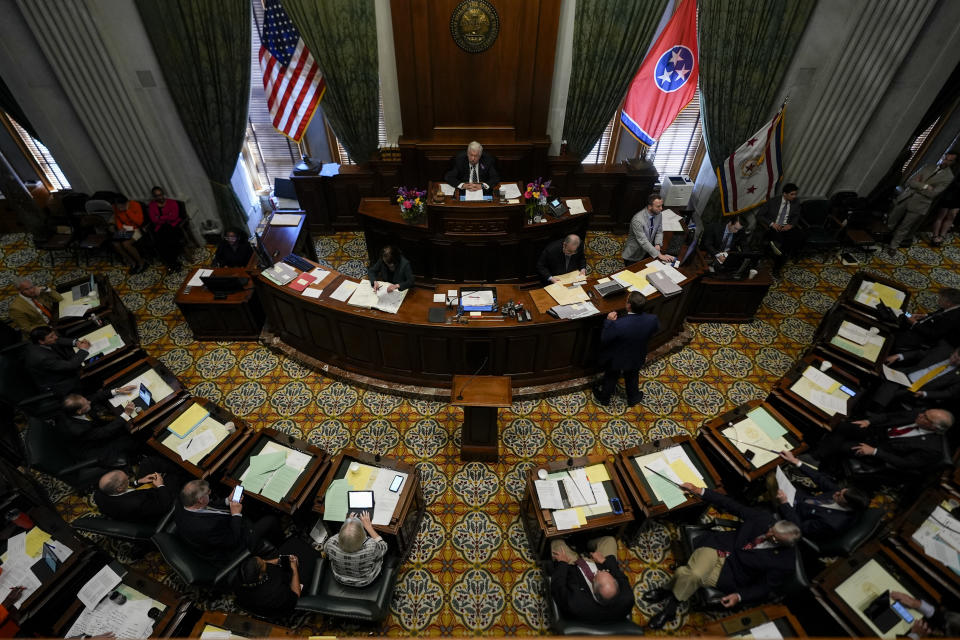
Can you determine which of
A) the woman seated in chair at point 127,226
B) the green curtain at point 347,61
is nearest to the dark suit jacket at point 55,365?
the woman seated in chair at point 127,226

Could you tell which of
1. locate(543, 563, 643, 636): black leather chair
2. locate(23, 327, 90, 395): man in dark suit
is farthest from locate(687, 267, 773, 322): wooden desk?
locate(23, 327, 90, 395): man in dark suit

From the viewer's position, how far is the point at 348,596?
4281 millimetres

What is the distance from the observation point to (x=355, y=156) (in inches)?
355

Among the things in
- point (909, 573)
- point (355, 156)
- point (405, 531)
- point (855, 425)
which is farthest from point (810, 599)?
point (355, 156)

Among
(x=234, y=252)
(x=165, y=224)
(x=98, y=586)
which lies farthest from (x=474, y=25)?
(x=98, y=586)

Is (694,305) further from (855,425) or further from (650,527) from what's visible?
(650,527)

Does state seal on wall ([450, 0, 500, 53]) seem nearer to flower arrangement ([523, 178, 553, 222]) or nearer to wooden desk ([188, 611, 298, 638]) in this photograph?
flower arrangement ([523, 178, 553, 222])

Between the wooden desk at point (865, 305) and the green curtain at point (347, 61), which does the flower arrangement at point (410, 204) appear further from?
the wooden desk at point (865, 305)

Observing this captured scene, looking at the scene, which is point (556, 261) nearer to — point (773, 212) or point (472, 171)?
point (472, 171)

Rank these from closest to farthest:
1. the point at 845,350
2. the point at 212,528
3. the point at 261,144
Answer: the point at 212,528 → the point at 845,350 → the point at 261,144

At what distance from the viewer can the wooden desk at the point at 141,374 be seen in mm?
5402

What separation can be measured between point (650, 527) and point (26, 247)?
12.1 m

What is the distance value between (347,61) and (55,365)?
610 centimetres

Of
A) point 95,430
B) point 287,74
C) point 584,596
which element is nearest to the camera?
point 584,596
